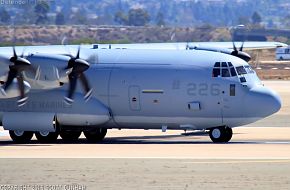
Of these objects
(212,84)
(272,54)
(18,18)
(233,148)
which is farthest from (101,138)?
(272,54)

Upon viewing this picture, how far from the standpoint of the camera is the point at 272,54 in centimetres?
15688

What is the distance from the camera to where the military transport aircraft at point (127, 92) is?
35906 millimetres

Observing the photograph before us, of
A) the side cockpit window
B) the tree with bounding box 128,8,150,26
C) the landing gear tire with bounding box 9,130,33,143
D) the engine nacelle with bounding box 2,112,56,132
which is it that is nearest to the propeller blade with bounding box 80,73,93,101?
the engine nacelle with bounding box 2,112,56,132

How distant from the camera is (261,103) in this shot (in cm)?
3556

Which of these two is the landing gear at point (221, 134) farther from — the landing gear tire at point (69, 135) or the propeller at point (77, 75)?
the landing gear tire at point (69, 135)

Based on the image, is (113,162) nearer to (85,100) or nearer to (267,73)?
(85,100)

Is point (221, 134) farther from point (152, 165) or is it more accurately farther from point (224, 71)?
point (152, 165)

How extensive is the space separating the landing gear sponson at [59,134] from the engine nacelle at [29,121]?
1.17ft

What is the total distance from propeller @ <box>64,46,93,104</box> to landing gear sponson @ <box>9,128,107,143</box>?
159cm

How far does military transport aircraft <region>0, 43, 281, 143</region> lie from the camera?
35.9 metres

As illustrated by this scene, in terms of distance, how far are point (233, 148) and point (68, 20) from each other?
11379cm

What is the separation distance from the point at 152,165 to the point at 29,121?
1127 centimetres

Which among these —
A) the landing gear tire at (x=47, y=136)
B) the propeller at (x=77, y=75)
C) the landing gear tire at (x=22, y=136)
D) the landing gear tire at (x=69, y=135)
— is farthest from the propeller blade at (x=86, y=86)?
the landing gear tire at (x=22, y=136)

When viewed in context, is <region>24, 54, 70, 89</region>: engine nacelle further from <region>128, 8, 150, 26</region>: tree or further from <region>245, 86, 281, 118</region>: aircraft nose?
<region>128, 8, 150, 26</region>: tree
